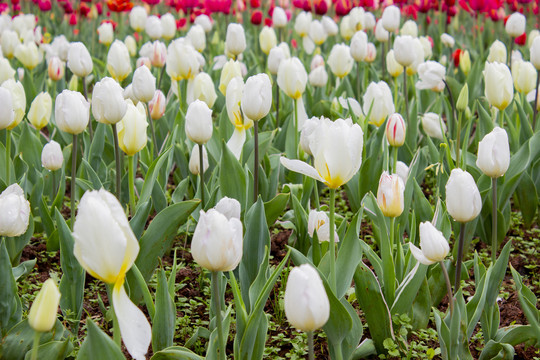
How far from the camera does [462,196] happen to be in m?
1.71

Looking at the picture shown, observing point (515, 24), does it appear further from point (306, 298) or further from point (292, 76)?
point (306, 298)

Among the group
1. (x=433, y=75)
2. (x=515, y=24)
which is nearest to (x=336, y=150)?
(x=433, y=75)

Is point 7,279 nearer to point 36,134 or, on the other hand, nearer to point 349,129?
point 349,129

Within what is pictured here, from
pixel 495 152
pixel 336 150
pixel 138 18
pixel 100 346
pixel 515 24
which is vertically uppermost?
pixel 336 150

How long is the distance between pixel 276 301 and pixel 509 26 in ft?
8.90

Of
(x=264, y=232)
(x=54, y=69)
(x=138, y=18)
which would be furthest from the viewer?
(x=138, y=18)

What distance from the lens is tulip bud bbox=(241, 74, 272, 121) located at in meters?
2.19

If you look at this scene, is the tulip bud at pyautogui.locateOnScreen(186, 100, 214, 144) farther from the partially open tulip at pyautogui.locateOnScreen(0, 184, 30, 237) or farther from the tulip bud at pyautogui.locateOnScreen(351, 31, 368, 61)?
the tulip bud at pyautogui.locateOnScreen(351, 31, 368, 61)

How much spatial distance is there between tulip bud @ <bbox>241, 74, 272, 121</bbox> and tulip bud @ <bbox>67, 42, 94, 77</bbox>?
3.82 feet

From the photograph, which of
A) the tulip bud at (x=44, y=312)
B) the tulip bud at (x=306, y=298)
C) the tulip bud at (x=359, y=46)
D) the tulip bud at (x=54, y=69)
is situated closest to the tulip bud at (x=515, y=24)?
the tulip bud at (x=359, y=46)

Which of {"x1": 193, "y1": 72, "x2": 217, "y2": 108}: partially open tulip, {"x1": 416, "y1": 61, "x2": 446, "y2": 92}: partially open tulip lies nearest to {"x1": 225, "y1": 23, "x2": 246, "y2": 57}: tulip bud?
{"x1": 193, "y1": 72, "x2": 217, "y2": 108}: partially open tulip

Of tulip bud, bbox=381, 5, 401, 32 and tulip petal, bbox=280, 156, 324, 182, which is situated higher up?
tulip petal, bbox=280, 156, 324, 182

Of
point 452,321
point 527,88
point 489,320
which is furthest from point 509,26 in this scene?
point 452,321

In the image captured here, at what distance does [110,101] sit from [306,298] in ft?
3.48
